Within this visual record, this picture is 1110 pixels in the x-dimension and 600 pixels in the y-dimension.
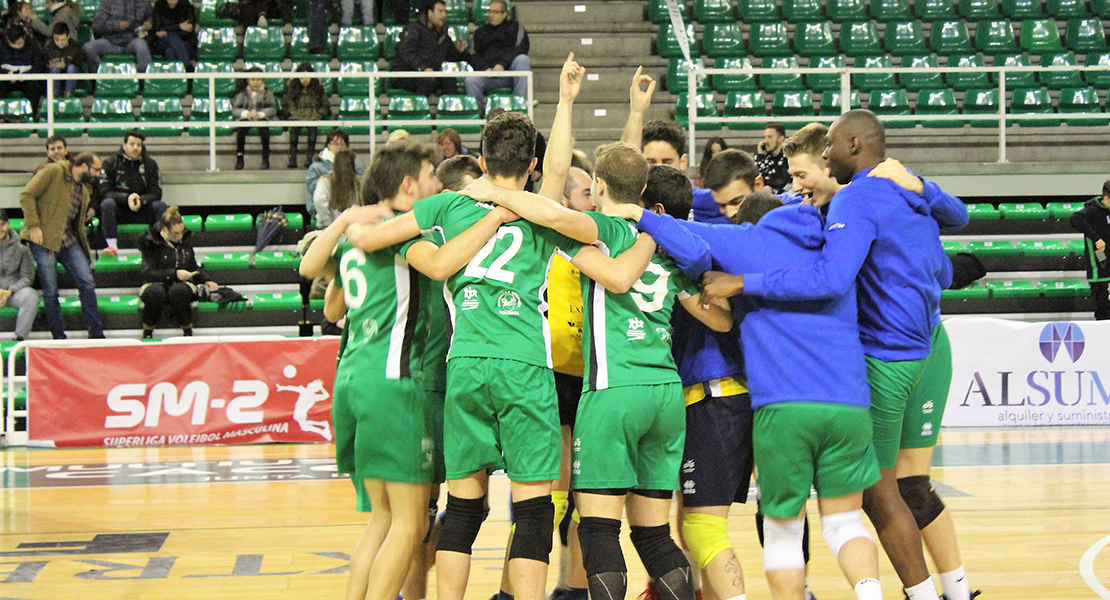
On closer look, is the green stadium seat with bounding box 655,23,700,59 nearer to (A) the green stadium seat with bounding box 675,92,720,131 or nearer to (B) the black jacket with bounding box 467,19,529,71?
(A) the green stadium seat with bounding box 675,92,720,131

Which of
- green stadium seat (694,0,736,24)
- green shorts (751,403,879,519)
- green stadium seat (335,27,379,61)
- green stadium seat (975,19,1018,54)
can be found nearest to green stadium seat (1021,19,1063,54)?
green stadium seat (975,19,1018,54)

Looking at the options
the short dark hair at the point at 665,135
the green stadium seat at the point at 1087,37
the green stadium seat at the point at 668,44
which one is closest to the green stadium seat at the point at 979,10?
the green stadium seat at the point at 1087,37

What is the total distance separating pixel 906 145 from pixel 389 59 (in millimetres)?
6782

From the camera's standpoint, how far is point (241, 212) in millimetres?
13938

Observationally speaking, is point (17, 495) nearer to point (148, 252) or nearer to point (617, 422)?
point (148, 252)

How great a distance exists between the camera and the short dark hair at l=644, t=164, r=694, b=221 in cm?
436

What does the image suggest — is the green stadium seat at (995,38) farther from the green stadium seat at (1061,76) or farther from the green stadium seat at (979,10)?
the green stadium seat at (1061,76)

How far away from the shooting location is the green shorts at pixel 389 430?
4184 millimetres

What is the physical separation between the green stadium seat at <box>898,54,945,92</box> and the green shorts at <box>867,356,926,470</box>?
12.0 metres

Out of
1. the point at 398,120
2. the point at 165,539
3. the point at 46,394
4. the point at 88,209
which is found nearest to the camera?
the point at 165,539

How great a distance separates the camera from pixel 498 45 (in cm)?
1455

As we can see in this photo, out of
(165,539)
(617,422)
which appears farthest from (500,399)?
(165,539)

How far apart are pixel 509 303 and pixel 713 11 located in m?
13.6

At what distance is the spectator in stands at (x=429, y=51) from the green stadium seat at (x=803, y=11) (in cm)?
500
